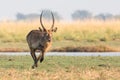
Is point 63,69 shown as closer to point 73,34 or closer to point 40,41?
point 40,41

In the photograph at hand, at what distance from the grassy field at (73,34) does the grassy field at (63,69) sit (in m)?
6.50

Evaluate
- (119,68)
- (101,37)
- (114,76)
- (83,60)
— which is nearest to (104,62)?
(83,60)

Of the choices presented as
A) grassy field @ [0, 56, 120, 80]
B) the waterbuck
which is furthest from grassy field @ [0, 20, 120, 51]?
the waterbuck

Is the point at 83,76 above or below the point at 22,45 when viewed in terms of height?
above

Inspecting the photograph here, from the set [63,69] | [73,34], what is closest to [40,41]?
[63,69]

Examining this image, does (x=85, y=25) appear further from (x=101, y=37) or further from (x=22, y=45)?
(x=22, y=45)

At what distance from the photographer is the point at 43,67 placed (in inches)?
553

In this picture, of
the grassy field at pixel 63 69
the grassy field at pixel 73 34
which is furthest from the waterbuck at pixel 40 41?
the grassy field at pixel 73 34

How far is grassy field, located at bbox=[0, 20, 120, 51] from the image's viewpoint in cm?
2447

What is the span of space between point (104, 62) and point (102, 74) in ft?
12.8

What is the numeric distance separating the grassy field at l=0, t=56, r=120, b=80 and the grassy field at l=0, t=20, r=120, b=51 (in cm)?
650

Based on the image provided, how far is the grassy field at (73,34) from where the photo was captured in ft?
80.3

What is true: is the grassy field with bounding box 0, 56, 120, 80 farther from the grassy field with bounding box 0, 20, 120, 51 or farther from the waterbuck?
the grassy field with bounding box 0, 20, 120, 51

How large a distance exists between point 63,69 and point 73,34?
1459 centimetres
